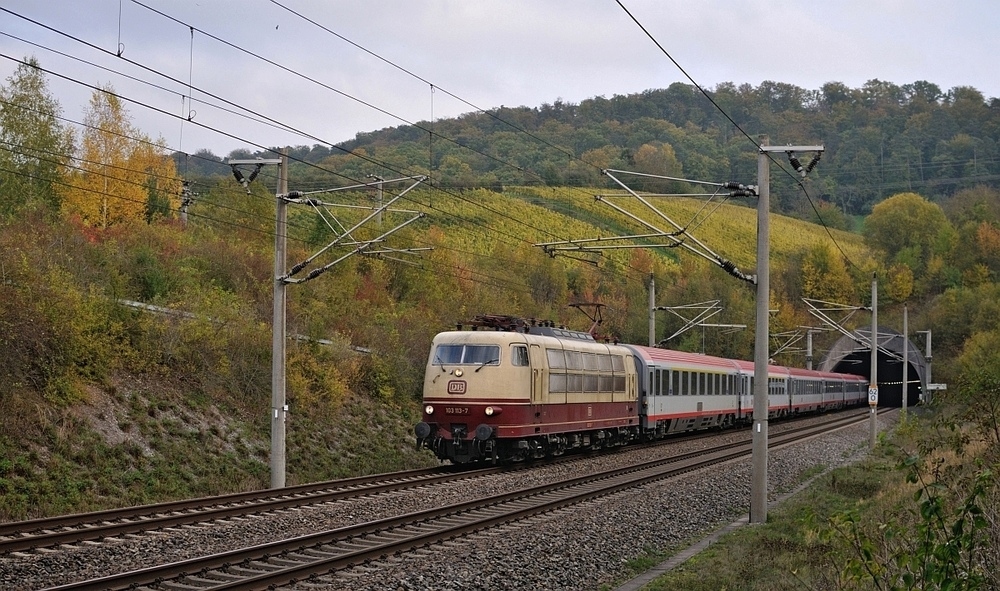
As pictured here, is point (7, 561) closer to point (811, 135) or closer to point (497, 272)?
point (497, 272)

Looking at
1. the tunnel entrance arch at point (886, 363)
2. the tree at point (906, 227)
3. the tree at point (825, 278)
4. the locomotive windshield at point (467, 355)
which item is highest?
the tree at point (906, 227)

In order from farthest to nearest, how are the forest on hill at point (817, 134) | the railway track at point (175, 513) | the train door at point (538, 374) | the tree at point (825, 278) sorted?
the forest on hill at point (817, 134)
the tree at point (825, 278)
the train door at point (538, 374)
the railway track at point (175, 513)

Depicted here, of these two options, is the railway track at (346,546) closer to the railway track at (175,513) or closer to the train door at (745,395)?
the railway track at (175,513)

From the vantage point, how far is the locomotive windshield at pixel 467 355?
25.2m

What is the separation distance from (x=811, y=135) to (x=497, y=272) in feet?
413

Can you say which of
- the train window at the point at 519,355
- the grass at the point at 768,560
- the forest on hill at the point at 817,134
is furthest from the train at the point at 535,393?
the forest on hill at the point at 817,134

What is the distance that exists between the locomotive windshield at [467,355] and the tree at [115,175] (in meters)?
19.8

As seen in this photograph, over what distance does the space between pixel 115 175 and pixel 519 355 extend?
29460mm

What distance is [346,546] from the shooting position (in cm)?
1423

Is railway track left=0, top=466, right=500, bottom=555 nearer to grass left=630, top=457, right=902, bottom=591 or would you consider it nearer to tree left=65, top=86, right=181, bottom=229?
grass left=630, top=457, right=902, bottom=591

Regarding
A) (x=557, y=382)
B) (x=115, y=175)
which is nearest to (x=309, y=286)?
(x=557, y=382)

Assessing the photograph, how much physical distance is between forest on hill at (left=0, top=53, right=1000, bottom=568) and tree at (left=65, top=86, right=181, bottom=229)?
161mm

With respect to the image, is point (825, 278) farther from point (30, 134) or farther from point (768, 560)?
point (768, 560)

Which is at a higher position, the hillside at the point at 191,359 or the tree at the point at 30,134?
the tree at the point at 30,134
